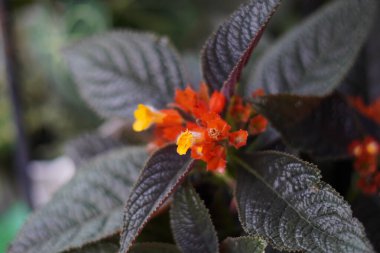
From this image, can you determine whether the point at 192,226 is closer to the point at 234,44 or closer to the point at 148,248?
the point at 148,248

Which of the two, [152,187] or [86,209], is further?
[86,209]

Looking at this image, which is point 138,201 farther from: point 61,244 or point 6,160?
point 6,160

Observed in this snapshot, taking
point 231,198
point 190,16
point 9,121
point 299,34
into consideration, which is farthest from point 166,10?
point 231,198

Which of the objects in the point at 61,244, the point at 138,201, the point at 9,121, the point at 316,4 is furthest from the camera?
the point at 9,121

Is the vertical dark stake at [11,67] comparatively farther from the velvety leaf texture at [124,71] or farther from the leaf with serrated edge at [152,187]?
the leaf with serrated edge at [152,187]

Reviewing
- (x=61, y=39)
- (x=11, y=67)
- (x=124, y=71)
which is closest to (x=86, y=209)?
(x=124, y=71)

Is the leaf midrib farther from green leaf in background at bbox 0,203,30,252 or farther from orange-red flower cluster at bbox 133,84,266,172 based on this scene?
green leaf in background at bbox 0,203,30,252

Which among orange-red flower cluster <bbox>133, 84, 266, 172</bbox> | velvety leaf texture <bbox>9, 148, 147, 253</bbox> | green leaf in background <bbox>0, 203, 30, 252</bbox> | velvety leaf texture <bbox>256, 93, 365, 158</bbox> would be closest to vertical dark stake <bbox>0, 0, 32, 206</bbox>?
green leaf in background <bbox>0, 203, 30, 252</bbox>
